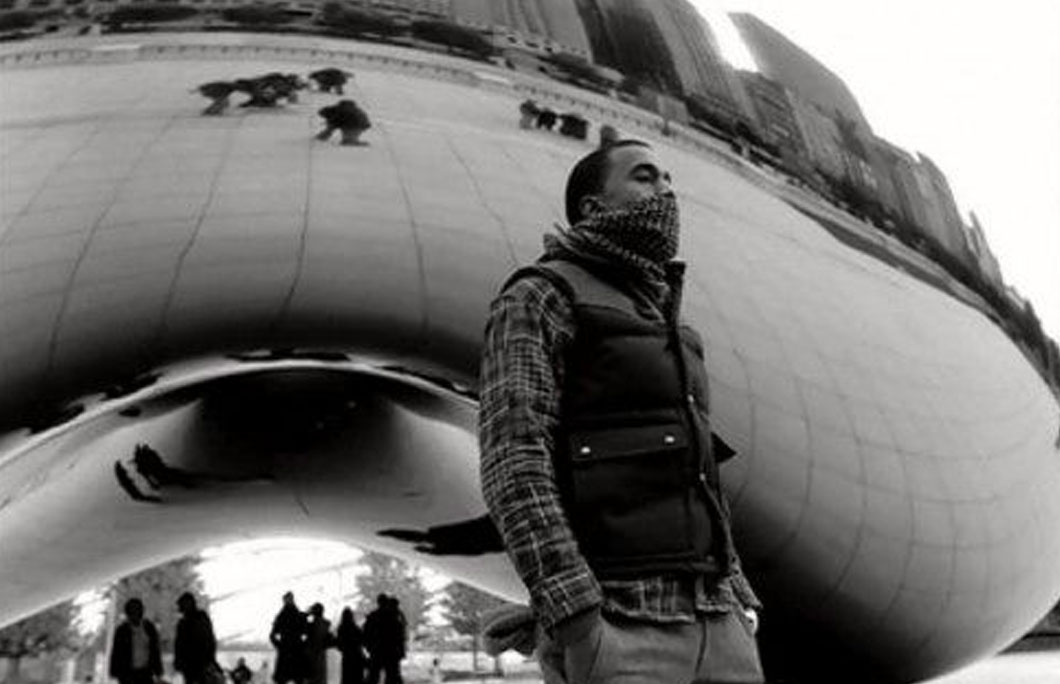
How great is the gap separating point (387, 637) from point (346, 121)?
6.95 metres

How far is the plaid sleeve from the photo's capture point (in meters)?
1.16

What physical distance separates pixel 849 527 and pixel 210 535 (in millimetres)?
2041

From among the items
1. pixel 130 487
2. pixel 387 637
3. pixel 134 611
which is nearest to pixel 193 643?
pixel 134 611

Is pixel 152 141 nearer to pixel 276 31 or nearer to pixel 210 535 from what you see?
pixel 276 31

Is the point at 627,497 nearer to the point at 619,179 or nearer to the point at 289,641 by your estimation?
the point at 619,179

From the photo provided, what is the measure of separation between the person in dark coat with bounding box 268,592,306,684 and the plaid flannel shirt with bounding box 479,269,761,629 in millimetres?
7255

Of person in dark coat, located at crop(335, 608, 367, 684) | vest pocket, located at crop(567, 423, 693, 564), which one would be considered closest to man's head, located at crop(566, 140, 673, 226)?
vest pocket, located at crop(567, 423, 693, 564)

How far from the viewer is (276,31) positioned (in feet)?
6.28

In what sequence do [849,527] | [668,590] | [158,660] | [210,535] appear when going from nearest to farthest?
[668,590] < [849,527] < [210,535] < [158,660]

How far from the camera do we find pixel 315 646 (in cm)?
913

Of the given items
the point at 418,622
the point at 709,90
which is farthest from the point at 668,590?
the point at 418,622

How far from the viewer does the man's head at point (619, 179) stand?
1358mm

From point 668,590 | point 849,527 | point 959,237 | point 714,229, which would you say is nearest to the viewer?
point 668,590

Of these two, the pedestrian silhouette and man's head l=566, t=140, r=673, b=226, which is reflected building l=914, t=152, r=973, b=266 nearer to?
man's head l=566, t=140, r=673, b=226
